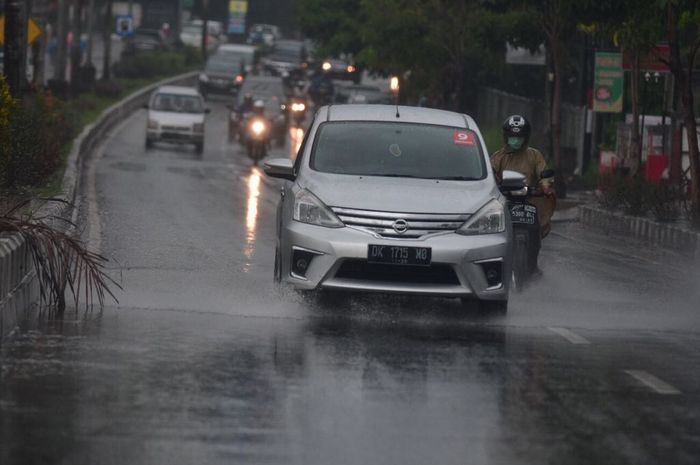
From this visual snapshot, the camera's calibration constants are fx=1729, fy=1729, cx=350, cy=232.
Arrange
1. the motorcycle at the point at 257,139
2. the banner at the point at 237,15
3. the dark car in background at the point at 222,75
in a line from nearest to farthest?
the motorcycle at the point at 257,139 < the dark car in background at the point at 222,75 < the banner at the point at 237,15

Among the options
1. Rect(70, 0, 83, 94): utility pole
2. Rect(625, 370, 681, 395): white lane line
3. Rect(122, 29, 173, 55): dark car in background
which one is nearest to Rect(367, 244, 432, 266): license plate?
Rect(625, 370, 681, 395): white lane line

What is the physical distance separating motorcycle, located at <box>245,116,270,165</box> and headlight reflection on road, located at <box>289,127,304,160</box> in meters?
5.10

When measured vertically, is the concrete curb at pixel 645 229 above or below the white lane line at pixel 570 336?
below

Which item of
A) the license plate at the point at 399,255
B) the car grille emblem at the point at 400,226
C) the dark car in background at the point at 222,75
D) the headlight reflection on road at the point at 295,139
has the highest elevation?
the car grille emblem at the point at 400,226

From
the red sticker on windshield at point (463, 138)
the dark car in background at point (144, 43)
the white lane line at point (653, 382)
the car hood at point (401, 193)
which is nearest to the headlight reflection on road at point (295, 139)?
the red sticker on windshield at point (463, 138)

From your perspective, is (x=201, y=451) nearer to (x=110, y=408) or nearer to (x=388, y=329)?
(x=110, y=408)

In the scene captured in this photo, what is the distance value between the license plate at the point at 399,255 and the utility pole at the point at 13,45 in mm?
14307

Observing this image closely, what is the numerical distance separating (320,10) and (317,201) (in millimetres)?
61233

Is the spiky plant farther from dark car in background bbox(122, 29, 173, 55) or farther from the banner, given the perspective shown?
the banner

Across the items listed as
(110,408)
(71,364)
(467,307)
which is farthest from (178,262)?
(110,408)

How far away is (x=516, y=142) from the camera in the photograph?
16.0m

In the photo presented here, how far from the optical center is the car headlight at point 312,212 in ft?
43.1

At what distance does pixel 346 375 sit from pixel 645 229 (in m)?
16.0

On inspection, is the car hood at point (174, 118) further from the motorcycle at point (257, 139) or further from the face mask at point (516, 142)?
the face mask at point (516, 142)
